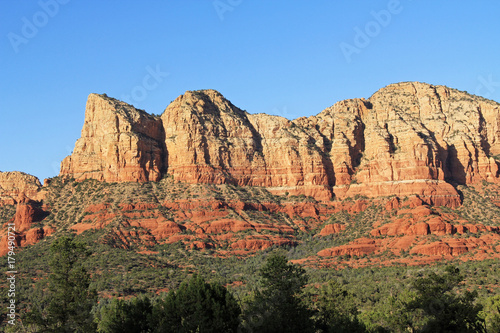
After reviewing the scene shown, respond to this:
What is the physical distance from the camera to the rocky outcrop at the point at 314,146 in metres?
140

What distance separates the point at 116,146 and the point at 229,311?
82.2 meters

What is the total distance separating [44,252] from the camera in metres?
120

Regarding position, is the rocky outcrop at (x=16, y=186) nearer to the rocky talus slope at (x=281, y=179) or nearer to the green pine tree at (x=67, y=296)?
the rocky talus slope at (x=281, y=179)

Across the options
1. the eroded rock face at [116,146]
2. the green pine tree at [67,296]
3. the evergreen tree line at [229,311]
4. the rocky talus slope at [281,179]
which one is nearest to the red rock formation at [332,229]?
the rocky talus slope at [281,179]

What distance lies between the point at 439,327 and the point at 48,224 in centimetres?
9227

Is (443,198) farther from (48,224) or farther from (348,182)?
(48,224)

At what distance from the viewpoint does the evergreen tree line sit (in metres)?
61.3

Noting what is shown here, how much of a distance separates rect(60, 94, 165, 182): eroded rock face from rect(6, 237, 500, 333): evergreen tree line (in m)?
72.9

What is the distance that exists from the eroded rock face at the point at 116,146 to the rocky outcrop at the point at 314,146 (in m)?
0.22

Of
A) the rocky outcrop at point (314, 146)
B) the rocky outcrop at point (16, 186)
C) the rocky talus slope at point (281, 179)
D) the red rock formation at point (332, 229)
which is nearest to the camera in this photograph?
the rocky talus slope at point (281, 179)

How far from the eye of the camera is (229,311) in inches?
2552

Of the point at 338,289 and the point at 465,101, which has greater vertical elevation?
the point at 465,101

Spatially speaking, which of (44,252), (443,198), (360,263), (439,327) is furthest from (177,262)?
(439,327)

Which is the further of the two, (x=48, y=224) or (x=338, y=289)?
(x=48, y=224)
